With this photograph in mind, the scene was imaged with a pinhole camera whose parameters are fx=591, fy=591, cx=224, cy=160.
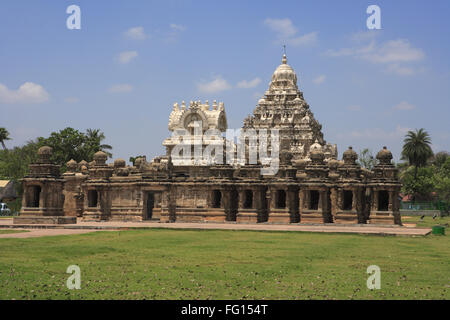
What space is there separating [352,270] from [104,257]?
32.4 feet

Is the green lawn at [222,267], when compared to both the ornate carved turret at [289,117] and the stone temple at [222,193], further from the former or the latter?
the ornate carved turret at [289,117]

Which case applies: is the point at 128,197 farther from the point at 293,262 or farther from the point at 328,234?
the point at 293,262

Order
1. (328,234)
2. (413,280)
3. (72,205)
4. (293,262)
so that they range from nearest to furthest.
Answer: (413,280) → (293,262) → (328,234) → (72,205)

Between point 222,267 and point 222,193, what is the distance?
3156 cm

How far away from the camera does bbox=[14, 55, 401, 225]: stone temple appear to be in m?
48.0

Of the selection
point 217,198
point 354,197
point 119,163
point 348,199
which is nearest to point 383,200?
point 354,197

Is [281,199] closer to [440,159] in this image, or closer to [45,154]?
[45,154]

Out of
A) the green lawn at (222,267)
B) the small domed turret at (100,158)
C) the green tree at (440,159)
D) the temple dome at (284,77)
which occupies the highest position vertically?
the temple dome at (284,77)

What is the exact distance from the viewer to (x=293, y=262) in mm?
22797

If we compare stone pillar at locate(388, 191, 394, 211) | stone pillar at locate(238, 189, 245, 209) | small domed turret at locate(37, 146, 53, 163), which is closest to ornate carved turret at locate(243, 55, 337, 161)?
stone pillar at locate(238, 189, 245, 209)

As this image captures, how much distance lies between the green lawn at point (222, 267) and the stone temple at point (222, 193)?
50.1 ft

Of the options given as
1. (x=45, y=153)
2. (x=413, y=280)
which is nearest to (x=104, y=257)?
(x=413, y=280)

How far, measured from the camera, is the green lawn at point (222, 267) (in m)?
16.2

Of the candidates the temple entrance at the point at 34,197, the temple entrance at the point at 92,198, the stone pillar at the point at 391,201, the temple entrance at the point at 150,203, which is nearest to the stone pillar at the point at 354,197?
the stone pillar at the point at 391,201
